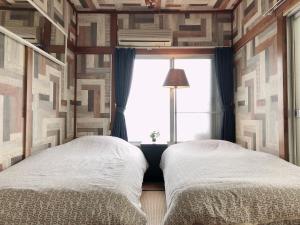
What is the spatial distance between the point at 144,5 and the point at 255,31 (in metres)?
1.48

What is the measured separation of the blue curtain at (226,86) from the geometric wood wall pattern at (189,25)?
205 mm

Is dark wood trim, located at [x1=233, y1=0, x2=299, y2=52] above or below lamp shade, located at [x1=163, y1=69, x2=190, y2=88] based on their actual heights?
above

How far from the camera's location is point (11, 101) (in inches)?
79.9

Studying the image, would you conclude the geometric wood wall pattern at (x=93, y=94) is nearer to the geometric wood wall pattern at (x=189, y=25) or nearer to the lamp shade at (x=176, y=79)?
the geometric wood wall pattern at (x=189, y=25)

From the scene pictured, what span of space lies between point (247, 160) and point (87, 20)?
2.85 metres

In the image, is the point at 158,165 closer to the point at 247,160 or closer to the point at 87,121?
the point at 87,121

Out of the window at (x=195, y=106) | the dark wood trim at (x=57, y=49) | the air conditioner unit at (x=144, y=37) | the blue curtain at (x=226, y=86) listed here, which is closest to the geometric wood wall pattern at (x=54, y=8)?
the dark wood trim at (x=57, y=49)

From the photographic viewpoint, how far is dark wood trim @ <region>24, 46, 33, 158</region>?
2.24m

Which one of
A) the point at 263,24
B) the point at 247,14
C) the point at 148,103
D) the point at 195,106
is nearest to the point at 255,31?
the point at 263,24

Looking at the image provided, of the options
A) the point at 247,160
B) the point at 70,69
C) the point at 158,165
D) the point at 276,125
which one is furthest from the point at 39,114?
the point at 276,125

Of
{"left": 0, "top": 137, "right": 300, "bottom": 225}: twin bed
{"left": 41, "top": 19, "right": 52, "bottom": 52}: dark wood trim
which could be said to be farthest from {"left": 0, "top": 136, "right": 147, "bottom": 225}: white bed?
{"left": 41, "top": 19, "right": 52, "bottom": 52}: dark wood trim

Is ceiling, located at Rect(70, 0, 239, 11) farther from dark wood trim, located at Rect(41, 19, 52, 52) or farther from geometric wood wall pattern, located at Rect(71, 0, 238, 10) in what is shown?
dark wood trim, located at Rect(41, 19, 52, 52)

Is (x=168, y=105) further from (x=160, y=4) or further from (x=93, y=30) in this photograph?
(x=93, y=30)

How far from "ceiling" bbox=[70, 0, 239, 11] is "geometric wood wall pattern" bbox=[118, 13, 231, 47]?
0.40 feet
